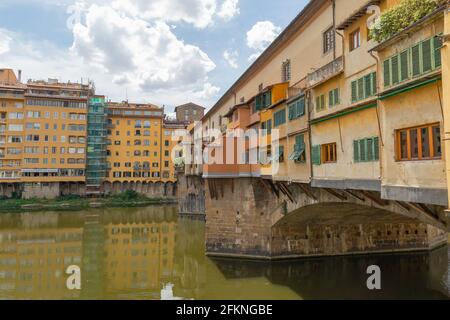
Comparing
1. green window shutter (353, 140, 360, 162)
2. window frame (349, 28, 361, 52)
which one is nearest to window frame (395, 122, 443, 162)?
green window shutter (353, 140, 360, 162)

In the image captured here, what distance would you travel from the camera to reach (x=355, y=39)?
1122 centimetres

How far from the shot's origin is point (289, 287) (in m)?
19.0

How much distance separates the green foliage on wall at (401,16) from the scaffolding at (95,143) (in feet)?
201

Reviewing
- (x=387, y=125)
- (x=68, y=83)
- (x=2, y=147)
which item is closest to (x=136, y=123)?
(x=68, y=83)

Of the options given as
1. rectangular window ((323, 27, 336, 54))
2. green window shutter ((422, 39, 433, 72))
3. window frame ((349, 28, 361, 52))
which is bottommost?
green window shutter ((422, 39, 433, 72))

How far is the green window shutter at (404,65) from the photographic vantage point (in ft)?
26.5

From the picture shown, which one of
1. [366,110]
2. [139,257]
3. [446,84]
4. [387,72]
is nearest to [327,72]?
[366,110]

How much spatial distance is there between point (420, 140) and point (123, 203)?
5819 centimetres

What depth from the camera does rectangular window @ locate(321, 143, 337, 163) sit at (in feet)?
40.3

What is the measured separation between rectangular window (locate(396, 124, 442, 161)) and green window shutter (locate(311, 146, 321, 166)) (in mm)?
4874

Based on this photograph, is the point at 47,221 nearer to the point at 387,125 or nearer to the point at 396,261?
the point at 396,261

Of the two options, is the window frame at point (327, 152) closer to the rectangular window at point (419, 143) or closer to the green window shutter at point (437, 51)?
the rectangular window at point (419, 143)

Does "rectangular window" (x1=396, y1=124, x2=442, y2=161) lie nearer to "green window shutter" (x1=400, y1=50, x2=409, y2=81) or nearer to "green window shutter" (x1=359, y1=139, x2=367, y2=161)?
"green window shutter" (x1=400, y1=50, x2=409, y2=81)

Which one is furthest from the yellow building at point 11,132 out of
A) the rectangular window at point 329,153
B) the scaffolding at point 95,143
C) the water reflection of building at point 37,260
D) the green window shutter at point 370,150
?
the green window shutter at point 370,150
